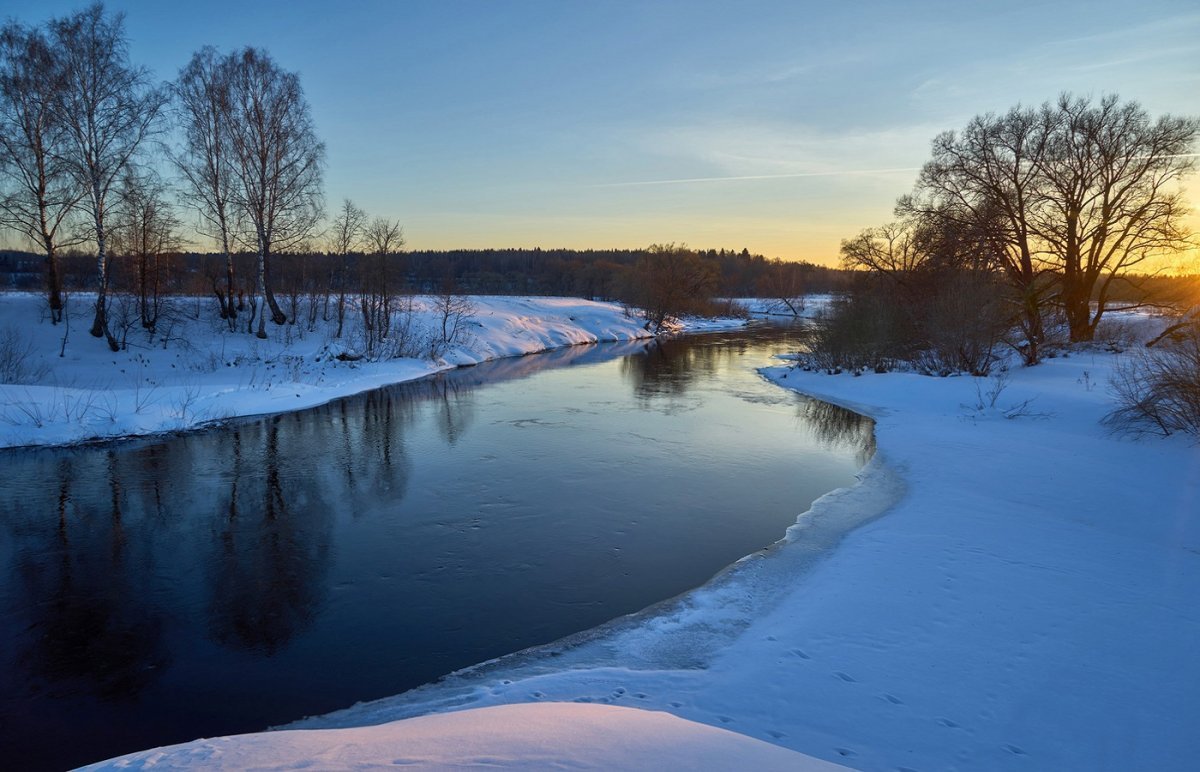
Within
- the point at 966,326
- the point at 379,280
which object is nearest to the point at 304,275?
the point at 379,280

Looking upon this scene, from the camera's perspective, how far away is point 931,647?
15.2ft

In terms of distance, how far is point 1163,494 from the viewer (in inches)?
304

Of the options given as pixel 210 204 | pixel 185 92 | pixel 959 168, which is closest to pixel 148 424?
pixel 210 204

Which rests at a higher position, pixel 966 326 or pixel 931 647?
pixel 966 326

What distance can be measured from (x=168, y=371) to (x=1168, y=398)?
74.9 feet

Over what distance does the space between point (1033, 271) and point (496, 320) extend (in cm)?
2465

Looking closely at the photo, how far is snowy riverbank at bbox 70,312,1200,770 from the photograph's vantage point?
355cm

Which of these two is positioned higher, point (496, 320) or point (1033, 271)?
point (1033, 271)

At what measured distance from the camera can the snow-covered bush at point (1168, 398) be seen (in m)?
9.15

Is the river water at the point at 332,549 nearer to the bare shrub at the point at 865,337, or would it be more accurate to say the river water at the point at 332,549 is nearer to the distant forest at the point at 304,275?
the bare shrub at the point at 865,337

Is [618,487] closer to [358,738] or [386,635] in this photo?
[386,635]

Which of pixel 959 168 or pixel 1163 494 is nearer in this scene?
pixel 1163 494

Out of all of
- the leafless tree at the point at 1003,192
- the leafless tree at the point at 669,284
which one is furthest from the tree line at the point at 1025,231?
the leafless tree at the point at 669,284

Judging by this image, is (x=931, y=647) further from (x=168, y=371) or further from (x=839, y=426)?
(x=168, y=371)
